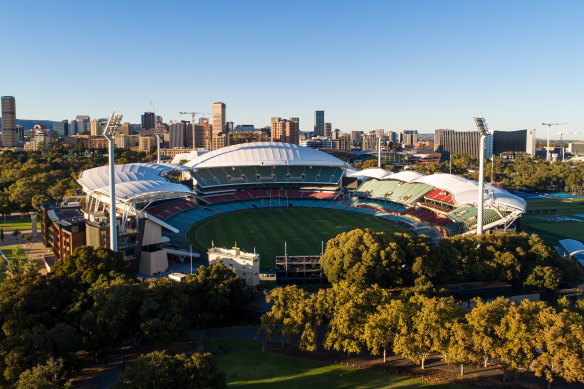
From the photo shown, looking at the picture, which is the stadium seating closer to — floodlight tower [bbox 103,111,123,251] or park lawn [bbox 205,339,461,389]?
floodlight tower [bbox 103,111,123,251]

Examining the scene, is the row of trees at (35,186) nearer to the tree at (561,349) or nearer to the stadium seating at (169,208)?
the stadium seating at (169,208)

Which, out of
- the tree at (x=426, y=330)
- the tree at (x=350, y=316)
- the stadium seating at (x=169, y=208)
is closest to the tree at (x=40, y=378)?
the tree at (x=350, y=316)

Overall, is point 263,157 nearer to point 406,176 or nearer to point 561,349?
point 406,176

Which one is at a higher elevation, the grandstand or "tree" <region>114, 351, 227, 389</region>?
the grandstand

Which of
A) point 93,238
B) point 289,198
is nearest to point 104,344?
point 93,238

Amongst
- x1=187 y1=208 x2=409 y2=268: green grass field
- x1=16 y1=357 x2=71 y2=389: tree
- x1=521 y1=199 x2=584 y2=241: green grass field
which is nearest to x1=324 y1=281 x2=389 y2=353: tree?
x1=16 y1=357 x2=71 y2=389: tree

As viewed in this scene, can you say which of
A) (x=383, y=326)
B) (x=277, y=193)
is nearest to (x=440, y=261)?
(x=383, y=326)
